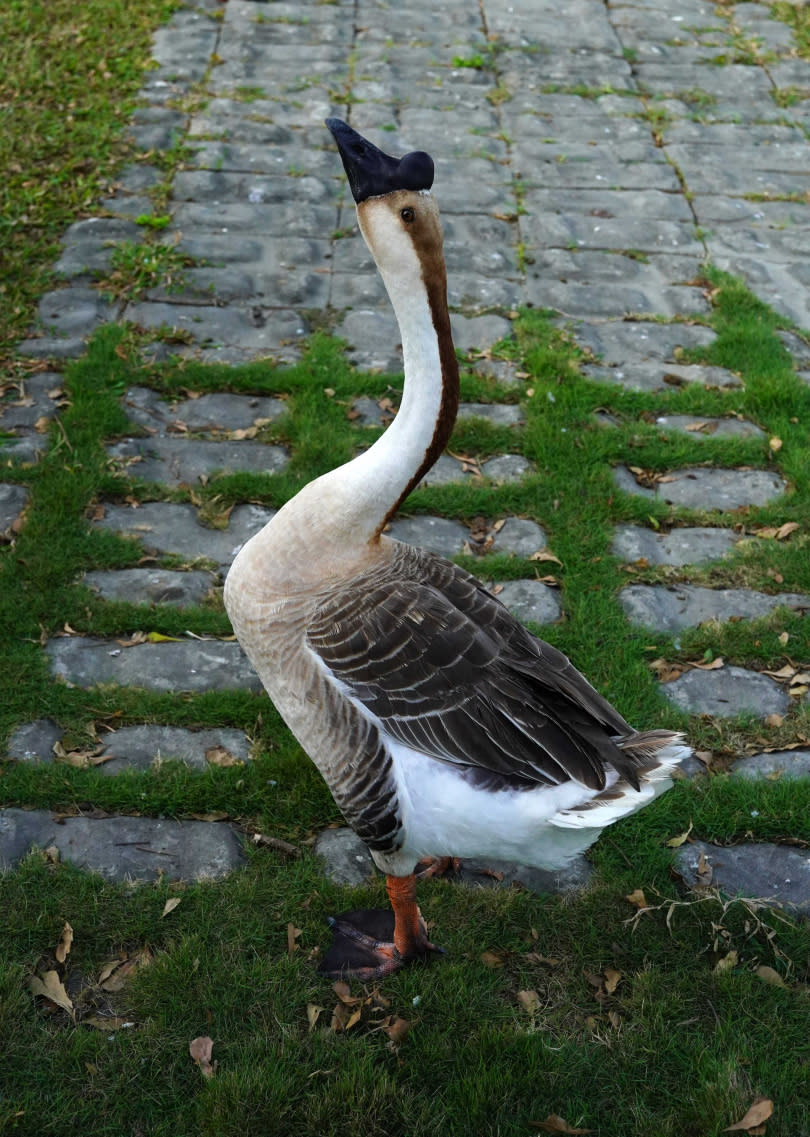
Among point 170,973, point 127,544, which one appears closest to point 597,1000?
point 170,973

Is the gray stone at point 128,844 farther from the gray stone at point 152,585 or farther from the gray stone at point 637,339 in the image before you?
the gray stone at point 637,339

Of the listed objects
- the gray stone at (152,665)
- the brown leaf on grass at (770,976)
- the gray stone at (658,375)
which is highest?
the gray stone at (658,375)

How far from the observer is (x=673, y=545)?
16.8 feet

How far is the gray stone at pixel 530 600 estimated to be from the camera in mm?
4688

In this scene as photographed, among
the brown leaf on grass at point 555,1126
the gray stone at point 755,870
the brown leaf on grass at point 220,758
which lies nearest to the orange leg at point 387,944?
the brown leaf on grass at point 555,1126

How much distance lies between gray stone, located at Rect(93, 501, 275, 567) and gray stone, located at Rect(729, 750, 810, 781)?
240 cm

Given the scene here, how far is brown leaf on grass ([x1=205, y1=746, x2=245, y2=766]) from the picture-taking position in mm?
3994

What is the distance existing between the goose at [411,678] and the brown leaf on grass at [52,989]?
80 centimetres

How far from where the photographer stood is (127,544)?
4840mm

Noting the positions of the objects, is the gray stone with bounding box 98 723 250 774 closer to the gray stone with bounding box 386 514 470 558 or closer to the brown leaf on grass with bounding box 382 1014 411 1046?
the brown leaf on grass with bounding box 382 1014 411 1046

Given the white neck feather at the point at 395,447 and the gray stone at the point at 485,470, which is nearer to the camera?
the white neck feather at the point at 395,447

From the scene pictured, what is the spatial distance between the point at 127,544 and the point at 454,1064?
2.73 metres

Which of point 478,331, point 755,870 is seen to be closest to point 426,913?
point 755,870

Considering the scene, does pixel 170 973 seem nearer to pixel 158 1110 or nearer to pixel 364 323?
pixel 158 1110
